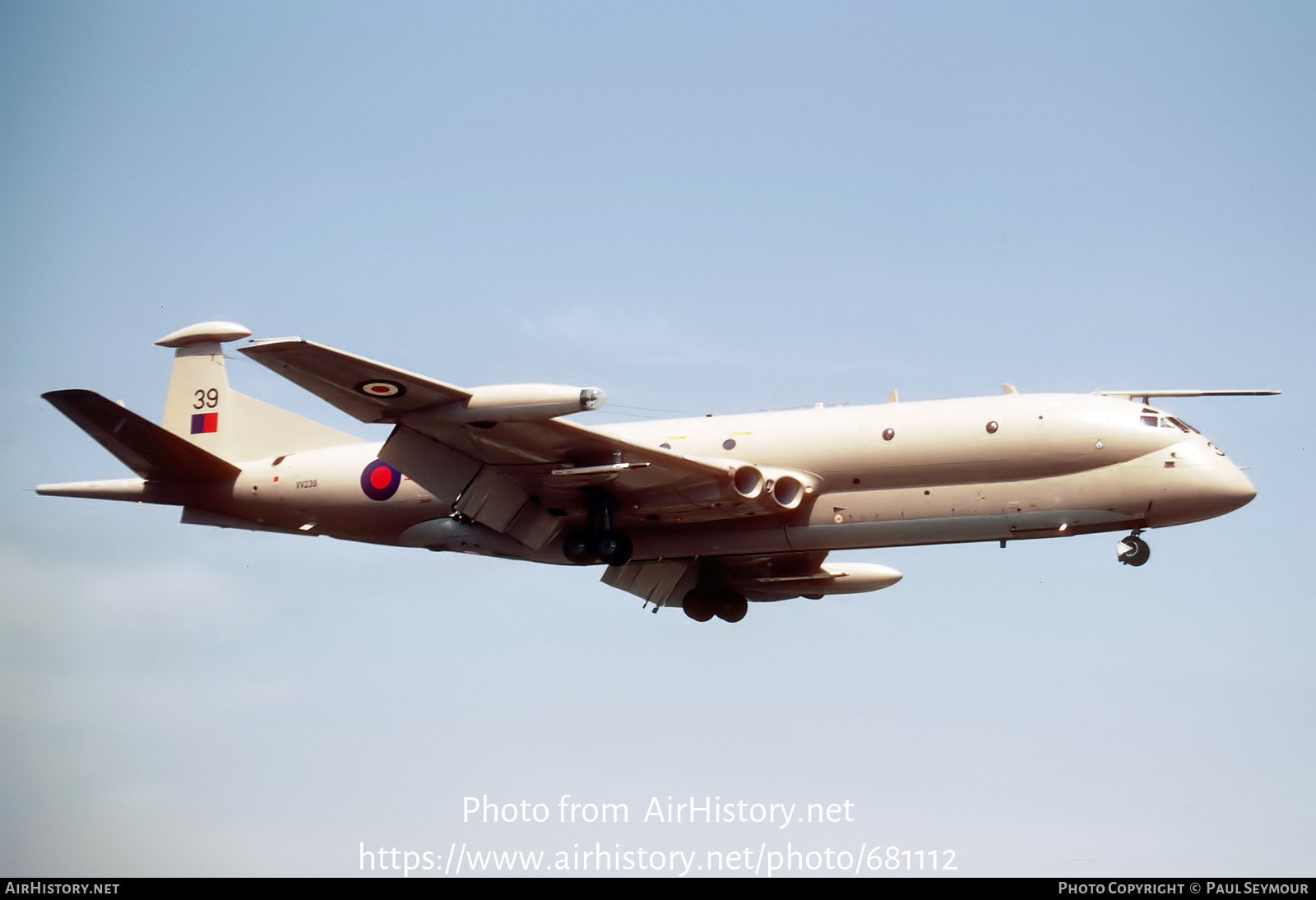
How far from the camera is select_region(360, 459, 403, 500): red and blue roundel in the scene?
27375 millimetres

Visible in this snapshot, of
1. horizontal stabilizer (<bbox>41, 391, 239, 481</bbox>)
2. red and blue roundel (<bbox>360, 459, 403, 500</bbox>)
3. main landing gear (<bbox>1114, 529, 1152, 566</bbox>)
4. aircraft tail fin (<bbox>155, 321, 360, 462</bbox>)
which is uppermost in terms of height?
aircraft tail fin (<bbox>155, 321, 360, 462</bbox>)

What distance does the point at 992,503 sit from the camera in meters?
25.0

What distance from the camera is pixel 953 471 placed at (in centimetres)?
2484

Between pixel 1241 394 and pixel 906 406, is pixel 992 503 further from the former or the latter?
pixel 1241 394

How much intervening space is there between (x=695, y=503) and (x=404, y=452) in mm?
5205

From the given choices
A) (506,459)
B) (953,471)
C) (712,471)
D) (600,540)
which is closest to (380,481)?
(506,459)

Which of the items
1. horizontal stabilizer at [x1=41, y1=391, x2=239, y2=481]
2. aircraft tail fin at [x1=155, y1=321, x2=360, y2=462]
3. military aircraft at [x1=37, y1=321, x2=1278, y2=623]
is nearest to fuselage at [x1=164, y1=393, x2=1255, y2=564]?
military aircraft at [x1=37, y1=321, x2=1278, y2=623]

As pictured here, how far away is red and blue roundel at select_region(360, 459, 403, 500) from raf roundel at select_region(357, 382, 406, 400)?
162 inches

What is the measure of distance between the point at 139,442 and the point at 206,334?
4.25 metres

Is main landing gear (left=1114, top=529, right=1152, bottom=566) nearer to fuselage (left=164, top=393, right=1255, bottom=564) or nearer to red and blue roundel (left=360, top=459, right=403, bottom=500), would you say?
fuselage (left=164, top=393, right=1255, bottom=564)

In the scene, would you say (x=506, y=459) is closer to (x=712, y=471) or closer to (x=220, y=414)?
(x=712, y=471)

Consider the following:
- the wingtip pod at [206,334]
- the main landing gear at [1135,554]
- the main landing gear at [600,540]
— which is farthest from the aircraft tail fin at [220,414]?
the main landing gear at [1135,554]

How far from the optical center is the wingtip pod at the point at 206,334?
3073 cm
